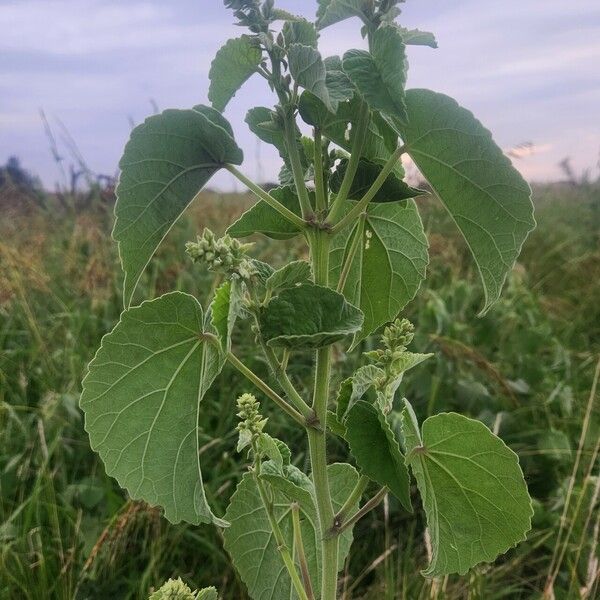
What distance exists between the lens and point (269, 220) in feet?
2.94

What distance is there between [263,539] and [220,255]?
1.86 feet

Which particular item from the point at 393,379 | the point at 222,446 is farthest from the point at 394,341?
the point at 222,446

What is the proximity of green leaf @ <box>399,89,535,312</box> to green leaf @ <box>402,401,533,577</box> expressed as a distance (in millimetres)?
191

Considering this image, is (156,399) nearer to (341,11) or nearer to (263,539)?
(263,539)

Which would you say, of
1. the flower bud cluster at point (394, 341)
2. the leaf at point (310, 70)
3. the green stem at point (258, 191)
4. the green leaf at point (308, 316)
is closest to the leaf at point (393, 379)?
the flower bud cluster at point (394, 341)

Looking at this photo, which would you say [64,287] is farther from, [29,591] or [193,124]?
[193,124]

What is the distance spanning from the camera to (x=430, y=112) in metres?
0.75

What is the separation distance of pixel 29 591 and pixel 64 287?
2182mm

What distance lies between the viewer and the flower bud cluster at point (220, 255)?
69cm

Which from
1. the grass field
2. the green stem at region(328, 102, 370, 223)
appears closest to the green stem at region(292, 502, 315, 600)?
the green stem at region(328, 102, 370, 223)

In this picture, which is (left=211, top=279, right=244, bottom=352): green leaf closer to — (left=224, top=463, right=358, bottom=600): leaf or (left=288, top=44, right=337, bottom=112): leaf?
(left=288, top=44, right=337, bottom=112): leaf

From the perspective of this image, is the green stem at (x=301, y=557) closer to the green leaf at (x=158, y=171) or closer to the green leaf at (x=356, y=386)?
the green leaf at (x=356, y=386)

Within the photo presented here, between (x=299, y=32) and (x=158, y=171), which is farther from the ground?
(x=299, y=32)

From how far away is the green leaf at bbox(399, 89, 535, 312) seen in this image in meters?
0.75
